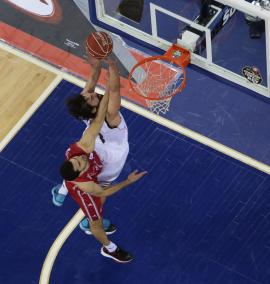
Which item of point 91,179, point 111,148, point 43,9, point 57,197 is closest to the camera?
point 91,179

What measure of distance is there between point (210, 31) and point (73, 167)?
2848mm

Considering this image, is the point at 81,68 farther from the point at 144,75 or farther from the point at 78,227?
the point at 78,227

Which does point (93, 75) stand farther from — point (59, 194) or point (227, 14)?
point (227, 14)

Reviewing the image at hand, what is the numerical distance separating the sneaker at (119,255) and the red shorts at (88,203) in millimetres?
693

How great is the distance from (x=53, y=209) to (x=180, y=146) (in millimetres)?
2039

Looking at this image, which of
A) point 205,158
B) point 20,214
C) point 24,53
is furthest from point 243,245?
point 24,53

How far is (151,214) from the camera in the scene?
12227 millimetres

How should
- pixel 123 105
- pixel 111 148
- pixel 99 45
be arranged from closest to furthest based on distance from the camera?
pixel 99 45 → pixel 111 148 → pixel 123 105

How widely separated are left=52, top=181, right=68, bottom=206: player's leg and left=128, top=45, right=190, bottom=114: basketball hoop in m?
1.72

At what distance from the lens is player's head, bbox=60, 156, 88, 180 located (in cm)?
1007

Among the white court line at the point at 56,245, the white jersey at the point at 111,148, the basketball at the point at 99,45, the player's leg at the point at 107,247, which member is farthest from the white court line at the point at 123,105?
the basketball at the point at 99,45

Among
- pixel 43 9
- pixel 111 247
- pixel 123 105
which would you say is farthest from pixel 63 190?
pixel 43 9

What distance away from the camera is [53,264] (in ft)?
38.9

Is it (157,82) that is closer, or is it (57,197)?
(57,197)
